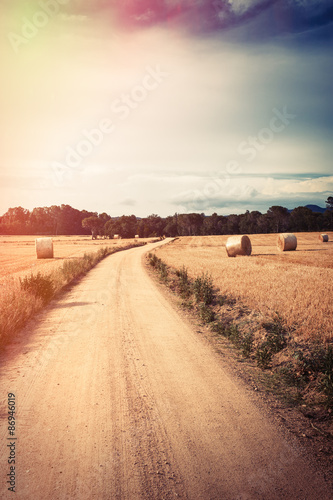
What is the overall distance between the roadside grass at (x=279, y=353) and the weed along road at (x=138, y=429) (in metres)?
0.79

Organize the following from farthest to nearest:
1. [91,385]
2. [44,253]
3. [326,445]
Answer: [44,253] → [91,385] → [326,445]

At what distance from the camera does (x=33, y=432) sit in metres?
4.09

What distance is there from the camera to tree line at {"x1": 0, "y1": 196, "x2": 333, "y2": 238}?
120 m

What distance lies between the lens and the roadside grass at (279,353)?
200 inches

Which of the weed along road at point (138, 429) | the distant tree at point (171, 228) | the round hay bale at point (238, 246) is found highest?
the distant tree at point (171, 228)

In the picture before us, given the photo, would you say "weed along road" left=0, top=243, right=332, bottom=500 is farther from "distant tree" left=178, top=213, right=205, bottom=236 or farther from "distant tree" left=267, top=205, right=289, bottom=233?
"distant tree" left=178, top=213, right=205, bottom=236

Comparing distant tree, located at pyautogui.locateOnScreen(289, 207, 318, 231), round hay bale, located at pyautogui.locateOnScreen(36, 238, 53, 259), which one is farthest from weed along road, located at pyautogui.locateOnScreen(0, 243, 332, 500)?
distant tree, located at pyautogui.locateOnScreen(289, 207, 318, 231)

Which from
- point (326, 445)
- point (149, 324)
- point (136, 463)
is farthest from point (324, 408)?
point (149, 324)

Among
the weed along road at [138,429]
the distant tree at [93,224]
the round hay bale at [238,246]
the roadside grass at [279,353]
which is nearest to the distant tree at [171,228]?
the distant tree at [93,224]

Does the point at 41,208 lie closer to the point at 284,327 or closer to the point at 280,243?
the point at 280,243

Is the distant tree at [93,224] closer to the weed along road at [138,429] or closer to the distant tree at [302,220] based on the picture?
the distant tree at [302,220]

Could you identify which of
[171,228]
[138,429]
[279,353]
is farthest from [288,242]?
[171,228]

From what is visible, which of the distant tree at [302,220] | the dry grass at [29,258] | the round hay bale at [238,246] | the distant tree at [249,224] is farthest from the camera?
the distant tree at [249,224]

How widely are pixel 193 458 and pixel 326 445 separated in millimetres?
1825
